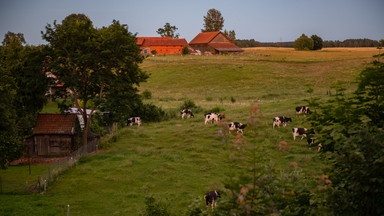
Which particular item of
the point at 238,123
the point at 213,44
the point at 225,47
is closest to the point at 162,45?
the point at 213,44

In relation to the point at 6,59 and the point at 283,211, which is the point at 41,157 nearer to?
the point at 6,59

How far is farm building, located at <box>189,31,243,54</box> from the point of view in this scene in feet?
370

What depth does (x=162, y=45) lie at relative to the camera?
4673 inches

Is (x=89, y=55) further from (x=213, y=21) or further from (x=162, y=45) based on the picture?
(x=213, y=21)

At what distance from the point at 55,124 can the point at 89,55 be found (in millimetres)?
6658

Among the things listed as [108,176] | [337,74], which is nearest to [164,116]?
[108,176]

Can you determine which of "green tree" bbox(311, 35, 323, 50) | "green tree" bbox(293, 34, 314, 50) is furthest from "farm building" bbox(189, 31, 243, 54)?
"green tree" bbox(311, 35, 323, 50)

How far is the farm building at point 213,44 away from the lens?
11284 cm

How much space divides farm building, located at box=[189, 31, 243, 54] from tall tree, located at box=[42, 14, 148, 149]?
8274 cm

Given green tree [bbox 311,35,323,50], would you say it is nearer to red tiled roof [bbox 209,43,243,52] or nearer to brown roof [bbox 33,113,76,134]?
red tiled roof [bbox 209,43,243,52]

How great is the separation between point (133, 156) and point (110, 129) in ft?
31.8

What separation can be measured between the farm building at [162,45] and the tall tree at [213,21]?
28.0m

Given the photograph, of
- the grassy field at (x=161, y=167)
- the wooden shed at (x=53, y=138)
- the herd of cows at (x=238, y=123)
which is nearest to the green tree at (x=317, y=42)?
the grassy field at (x=161, y=167)

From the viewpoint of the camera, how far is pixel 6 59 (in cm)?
3009
